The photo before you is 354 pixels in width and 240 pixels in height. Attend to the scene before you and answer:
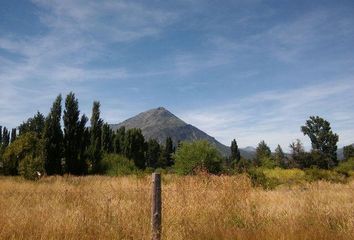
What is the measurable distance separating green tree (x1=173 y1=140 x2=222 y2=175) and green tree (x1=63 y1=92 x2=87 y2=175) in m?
14.8

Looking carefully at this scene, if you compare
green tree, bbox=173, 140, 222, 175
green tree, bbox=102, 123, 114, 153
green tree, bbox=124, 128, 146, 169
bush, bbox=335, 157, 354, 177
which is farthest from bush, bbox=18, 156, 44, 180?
green tree, bbox=124, 128, 146, 169

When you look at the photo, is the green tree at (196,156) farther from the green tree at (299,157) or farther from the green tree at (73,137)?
the green tree at (299,157)

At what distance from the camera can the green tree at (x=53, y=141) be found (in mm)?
36359

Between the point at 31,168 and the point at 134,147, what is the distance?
133ft

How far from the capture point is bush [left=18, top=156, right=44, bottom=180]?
22.5 m

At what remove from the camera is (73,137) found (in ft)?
126

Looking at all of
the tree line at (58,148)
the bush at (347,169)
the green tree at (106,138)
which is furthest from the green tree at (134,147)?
the bush at (347,169)

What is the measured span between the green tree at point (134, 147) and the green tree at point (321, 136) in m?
43.0

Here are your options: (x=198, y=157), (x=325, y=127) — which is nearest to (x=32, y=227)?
(x=198, y=157)

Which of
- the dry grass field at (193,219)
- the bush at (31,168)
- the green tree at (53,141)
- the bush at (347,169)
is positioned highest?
the green tree at (53,141)

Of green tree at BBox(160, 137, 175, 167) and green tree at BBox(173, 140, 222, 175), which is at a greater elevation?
green tree at BBox(160, 137, 175, 167)

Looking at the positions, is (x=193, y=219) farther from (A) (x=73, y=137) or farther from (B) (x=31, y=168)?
(A) (x=73, y=137)

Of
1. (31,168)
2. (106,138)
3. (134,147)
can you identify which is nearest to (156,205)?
(31,168)

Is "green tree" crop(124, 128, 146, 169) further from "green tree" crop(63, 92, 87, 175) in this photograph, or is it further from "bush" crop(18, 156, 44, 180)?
"bush" crop(18, 156, 44, 180)
